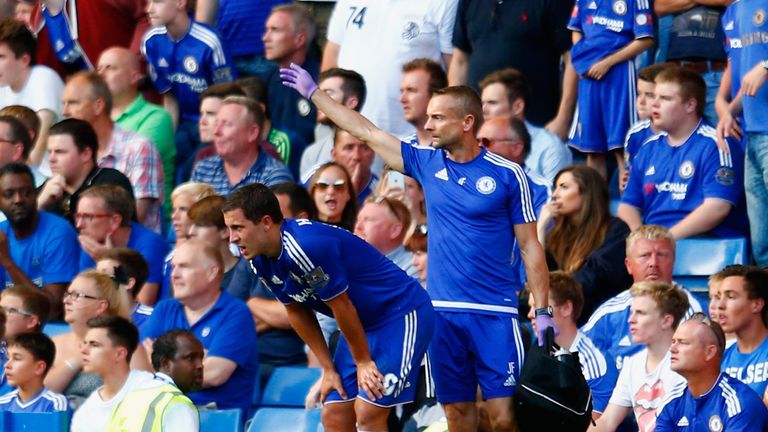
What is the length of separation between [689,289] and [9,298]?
4234 mm

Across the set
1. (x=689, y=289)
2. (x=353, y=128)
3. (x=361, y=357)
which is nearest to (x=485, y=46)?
(x=689, y=289)

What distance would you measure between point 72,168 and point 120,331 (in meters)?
2.61

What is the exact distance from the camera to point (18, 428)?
8.95m

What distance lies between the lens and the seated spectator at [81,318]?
32.5 ft

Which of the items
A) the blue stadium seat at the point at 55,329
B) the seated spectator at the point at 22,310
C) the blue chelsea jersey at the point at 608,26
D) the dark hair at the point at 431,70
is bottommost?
the blue stadium seat at the point at 55,329

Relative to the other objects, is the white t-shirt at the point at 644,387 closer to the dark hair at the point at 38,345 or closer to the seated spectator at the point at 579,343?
the seated spectator at the point at 579,343

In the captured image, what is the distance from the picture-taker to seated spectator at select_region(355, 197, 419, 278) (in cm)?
1002

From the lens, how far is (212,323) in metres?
9.84

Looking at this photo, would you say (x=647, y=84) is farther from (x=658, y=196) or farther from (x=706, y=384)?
(x=706, y=384)

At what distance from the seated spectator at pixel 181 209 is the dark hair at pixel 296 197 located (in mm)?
843

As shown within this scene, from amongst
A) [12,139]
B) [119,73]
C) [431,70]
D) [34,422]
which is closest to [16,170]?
[12,139]

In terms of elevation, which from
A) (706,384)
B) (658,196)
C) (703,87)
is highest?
(703,87)

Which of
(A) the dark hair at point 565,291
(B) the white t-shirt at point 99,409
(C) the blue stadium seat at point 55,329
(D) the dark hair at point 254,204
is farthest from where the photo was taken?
(C) the blue stadium seat at point 55,329

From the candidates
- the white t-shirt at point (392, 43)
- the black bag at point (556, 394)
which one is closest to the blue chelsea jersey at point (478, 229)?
the black bag at point (556, 394)
